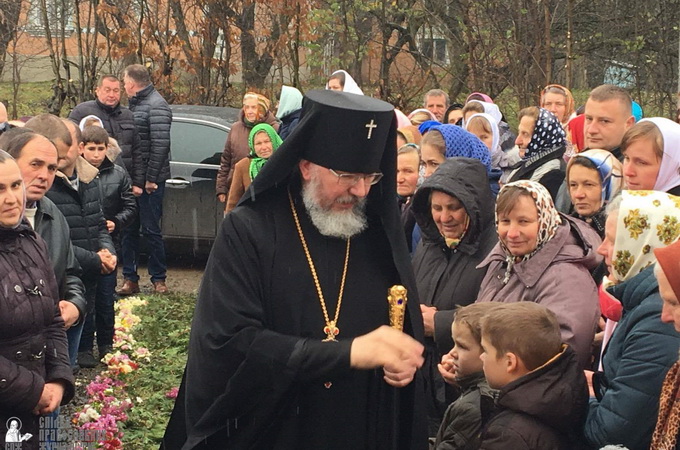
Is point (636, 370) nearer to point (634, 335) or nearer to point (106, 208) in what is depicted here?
point (634, 335)

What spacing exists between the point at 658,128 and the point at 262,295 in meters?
2.60

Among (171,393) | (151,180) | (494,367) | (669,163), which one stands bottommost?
(171,393)

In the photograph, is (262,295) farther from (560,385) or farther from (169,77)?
(169,77)

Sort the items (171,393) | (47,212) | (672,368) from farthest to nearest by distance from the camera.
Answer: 1. (171,393)
2. (47,212)
3. (672,368)

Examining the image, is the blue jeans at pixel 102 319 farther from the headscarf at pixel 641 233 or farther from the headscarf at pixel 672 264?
the headscarf at pixel 672 264

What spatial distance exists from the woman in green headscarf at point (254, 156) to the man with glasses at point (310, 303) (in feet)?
19.8

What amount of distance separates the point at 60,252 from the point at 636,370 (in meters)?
3.29

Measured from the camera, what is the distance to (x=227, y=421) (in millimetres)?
3752

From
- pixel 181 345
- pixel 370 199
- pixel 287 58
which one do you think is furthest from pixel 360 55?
pixel 370 199

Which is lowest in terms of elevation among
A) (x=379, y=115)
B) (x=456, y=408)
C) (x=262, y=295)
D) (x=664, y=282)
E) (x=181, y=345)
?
(x=181, y=345)

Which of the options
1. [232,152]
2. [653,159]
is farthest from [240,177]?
[653,159]

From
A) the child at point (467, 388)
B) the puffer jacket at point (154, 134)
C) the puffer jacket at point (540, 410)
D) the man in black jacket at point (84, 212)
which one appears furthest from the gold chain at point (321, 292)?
the puffer jacket at point (154, 134)

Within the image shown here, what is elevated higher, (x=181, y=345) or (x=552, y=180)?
(x=552, y=180)

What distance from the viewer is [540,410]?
12.1 feet
